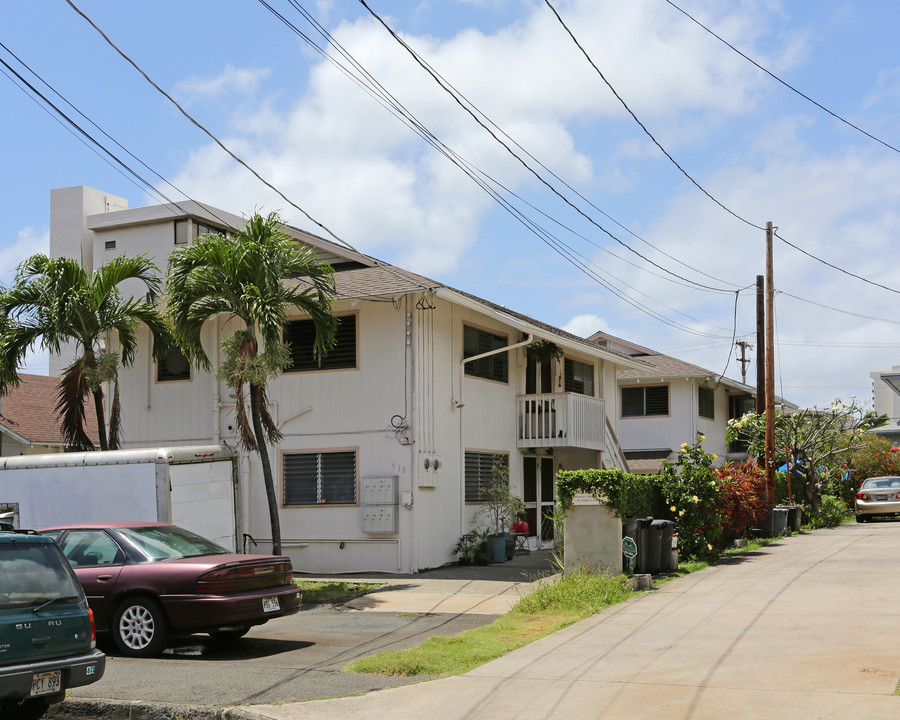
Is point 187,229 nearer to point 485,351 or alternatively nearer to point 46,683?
point 485,351

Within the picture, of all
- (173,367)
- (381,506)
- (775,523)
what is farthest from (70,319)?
(775,523)

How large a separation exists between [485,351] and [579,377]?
4.75 meters

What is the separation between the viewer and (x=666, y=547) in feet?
54.1

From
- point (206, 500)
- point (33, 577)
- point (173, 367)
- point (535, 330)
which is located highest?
point (535, 330)

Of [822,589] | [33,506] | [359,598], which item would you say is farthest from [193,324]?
[822,589]

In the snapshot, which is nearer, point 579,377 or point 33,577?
point 33,577

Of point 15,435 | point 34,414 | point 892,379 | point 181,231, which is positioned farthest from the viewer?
point 181,231

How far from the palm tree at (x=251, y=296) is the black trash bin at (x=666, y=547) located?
6120 mm

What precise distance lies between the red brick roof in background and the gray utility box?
1232 cm

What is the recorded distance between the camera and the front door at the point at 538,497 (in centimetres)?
2356

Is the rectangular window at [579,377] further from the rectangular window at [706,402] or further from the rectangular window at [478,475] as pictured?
the rectangular window at [706,402]

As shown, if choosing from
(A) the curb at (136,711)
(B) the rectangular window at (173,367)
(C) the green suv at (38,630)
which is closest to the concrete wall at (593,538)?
(A) the curb at (136,711)

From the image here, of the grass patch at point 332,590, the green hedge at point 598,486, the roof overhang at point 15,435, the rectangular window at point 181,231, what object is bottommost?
the grass patch at point 332,590

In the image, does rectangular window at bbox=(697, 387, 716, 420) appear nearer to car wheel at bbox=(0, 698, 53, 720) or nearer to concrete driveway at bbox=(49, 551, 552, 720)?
concrete driveway at bbox=(49, 551, 552, 720)
